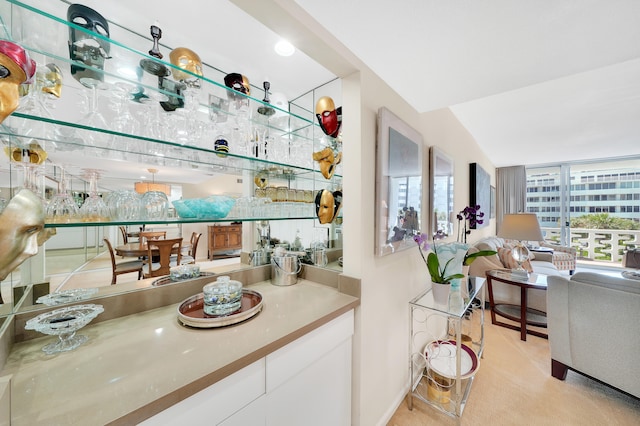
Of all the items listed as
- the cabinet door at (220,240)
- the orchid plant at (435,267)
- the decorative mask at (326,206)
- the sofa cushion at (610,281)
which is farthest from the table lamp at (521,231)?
the cabinet door at (220,240)

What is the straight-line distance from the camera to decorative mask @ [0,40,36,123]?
0.42 m

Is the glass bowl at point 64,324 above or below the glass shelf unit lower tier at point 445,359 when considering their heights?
above

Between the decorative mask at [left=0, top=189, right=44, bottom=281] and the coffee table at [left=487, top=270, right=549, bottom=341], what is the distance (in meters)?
3.29

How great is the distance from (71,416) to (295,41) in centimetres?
139

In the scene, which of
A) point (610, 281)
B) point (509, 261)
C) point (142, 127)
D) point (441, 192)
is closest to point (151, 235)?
point (142, 127)

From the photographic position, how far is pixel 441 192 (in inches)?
85.7

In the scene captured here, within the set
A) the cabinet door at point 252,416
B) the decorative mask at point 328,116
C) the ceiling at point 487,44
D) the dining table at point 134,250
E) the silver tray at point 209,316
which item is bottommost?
the cabinet door at point 252,416

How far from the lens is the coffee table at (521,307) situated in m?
2.35

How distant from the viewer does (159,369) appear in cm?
67

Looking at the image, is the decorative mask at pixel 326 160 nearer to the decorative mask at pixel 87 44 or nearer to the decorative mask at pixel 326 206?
the decorative mask at pixel 326 206

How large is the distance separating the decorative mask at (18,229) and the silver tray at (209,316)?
1.97 feet

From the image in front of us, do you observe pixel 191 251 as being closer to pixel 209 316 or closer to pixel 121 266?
pixel 121 266

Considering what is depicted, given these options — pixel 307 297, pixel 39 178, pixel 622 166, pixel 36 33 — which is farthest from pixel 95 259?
pixel 622 166

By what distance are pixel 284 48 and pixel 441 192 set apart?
70.0 inches
